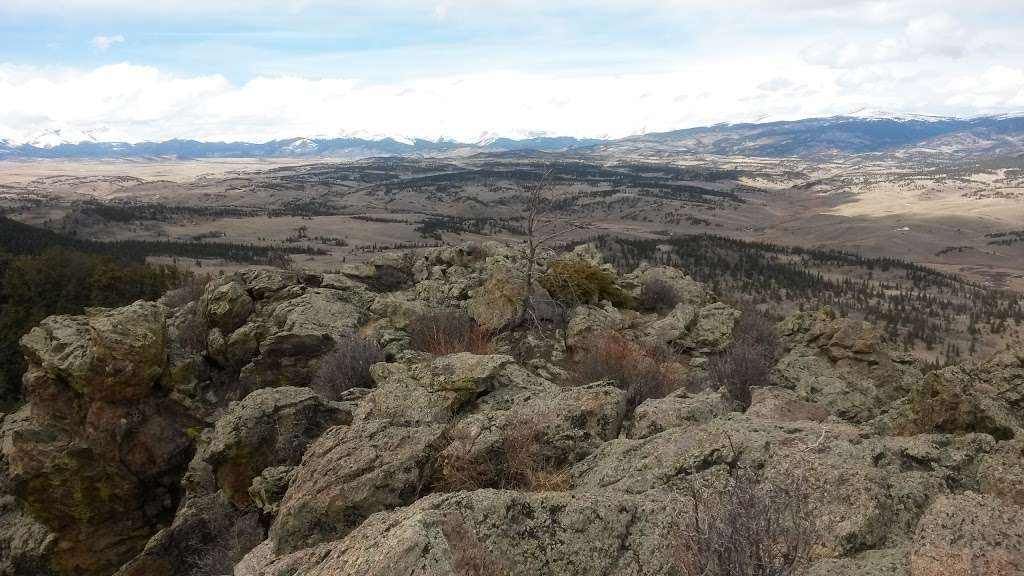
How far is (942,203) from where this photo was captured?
4523 inches

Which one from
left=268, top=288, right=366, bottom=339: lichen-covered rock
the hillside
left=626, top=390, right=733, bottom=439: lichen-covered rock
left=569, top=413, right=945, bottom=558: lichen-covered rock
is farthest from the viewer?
left=268, top=288, right=366, bottom=339: lichen-covered rock

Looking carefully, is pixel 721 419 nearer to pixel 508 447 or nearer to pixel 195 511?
pixel 508 447

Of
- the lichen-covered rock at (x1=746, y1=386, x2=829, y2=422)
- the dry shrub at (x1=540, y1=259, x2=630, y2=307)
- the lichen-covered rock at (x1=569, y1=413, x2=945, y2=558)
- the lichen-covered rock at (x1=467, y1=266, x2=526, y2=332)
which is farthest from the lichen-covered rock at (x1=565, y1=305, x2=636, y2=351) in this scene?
the lichen-covered rock at (x1=569, y1=413, x2=945, y2=558)

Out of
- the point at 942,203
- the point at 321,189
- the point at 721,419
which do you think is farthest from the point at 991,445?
the point at 321,189

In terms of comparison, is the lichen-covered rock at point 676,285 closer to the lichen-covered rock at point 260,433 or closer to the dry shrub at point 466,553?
the lichen-covered rock at point 260,433

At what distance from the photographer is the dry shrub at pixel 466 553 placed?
396 centimetres

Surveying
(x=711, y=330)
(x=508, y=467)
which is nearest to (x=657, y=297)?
(x=711, y=330)

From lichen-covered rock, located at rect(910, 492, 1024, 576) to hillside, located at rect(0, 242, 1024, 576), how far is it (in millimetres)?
16

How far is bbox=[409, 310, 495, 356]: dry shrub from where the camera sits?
43.8ft

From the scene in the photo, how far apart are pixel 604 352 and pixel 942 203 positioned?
132m

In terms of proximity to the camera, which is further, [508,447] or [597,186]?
[597,186]

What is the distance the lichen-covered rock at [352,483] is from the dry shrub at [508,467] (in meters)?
0.24

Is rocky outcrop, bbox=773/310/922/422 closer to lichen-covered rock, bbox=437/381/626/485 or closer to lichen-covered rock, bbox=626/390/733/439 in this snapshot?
lichen-covered rock, bbox=626/390/733/439

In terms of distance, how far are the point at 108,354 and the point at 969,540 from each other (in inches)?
524
